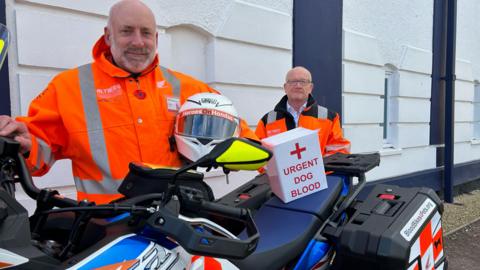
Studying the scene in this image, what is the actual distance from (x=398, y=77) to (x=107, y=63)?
6.27 meters

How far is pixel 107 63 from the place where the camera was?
1927 millimetres

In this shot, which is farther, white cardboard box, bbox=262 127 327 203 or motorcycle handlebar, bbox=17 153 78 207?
white cardboard box, bbox=262 127 327 203

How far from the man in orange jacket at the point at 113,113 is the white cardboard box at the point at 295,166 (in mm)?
207

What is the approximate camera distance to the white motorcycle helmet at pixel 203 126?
5.49 ft

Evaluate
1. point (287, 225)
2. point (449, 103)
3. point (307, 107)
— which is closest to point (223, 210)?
point (287, 225)

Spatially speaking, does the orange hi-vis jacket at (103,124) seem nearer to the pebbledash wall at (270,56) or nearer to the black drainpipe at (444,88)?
the pebbledash wall at (270,56)

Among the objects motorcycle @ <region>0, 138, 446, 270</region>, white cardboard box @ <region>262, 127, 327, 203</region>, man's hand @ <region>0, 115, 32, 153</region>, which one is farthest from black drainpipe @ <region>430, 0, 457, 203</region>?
man's hand @ <region>0, 115, 32, 153</region>

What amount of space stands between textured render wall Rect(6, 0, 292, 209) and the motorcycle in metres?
1.98

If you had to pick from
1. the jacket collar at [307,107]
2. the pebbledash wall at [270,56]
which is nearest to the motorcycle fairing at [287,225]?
the jacket collar at [307,107]

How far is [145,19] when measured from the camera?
6.29 ft

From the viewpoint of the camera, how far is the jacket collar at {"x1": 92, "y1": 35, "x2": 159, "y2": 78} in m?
1.91

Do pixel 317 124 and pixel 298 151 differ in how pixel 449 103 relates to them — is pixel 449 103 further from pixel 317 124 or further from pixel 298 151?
pixel 298 151

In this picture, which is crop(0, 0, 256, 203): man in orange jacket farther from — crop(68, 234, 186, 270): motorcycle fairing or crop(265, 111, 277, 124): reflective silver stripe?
crop(265, 111, 277, 124): reflective silver stripe

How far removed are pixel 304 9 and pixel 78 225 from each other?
4.79m
